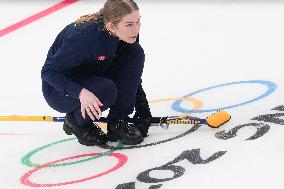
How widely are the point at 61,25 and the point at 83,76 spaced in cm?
251

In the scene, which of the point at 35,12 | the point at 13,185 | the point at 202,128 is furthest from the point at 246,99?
the point at 35,12

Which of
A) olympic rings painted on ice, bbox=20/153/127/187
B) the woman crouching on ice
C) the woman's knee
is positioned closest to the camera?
olympic rings painted on ice, bbox=20/153/127/187

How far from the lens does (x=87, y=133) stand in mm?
2174

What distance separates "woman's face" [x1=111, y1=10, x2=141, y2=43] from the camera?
1969mm

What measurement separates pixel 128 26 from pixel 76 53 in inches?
8.4

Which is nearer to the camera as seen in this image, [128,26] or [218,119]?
[128,26]

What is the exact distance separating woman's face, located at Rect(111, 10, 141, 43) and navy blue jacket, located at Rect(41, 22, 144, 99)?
0.06m

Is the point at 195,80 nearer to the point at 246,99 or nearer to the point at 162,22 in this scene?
the point at 246,99

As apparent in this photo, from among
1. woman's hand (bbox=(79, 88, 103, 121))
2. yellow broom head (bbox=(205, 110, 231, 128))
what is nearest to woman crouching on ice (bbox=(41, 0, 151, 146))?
woman's hand (bbox=(79, 88, 103, 121))

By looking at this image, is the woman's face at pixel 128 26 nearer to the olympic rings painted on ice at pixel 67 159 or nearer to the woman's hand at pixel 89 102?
the woman's hand at pixel 89 102

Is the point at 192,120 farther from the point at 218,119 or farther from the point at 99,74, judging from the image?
the point at 99,74

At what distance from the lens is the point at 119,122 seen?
2.21m

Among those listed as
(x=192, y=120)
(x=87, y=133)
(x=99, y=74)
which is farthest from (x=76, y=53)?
(x=192, y=120)

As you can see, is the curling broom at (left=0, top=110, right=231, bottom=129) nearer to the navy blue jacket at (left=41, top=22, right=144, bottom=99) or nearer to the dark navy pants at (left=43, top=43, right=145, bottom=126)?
the dark navy pants at (left=43, top=43, right=145, bottom=126)
